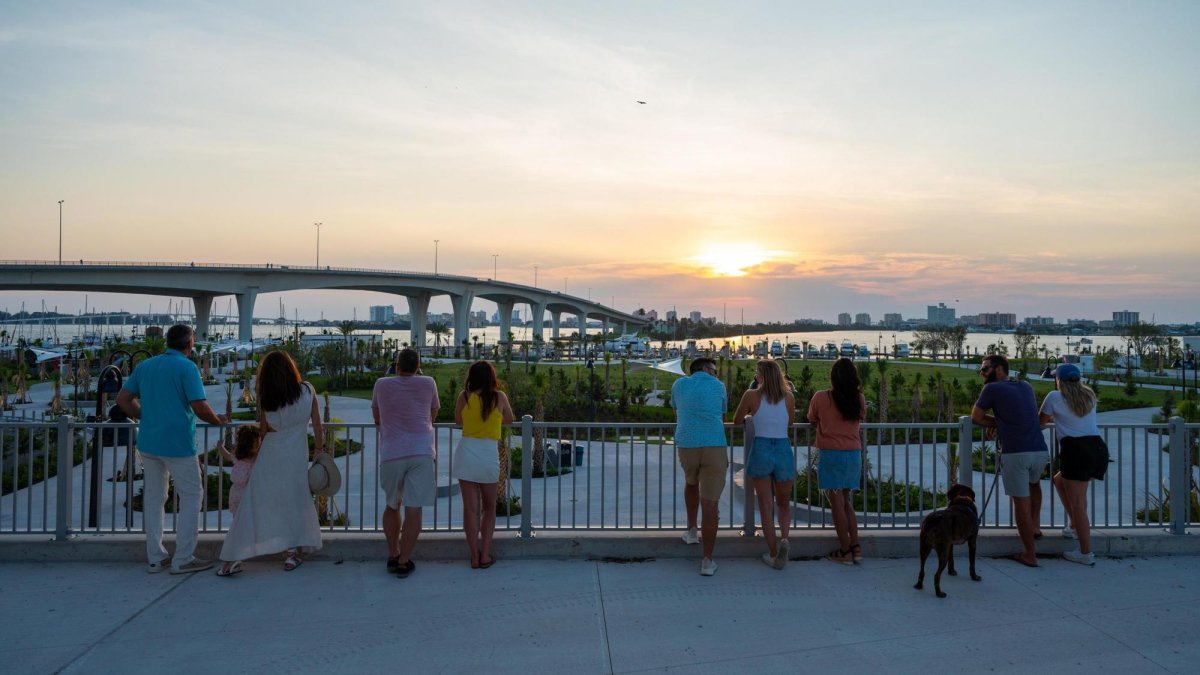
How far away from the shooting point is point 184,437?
Result: 6309mm

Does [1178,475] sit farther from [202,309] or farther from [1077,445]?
[202,309]

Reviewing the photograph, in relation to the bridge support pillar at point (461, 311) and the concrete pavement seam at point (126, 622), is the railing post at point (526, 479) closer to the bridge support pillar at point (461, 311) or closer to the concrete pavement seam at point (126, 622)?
the concrete pavement seam at point (126, 622)

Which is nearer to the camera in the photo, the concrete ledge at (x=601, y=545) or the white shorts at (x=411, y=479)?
the white shorts at (x=411, y=479)

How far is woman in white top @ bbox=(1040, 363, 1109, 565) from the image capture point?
6750mm

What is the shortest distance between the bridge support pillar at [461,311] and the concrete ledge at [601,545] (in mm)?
83469

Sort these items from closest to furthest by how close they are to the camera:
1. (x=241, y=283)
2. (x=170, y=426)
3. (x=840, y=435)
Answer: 1. (x=170, y=426)
2. (x=840, y=435)
3. (x=241, y=283)

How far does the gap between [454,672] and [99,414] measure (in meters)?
6.51

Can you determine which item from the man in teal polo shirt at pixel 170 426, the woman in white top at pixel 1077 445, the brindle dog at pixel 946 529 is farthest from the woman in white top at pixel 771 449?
the man in teal polo shirt at pixel 170 426

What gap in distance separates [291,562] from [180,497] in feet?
3.42

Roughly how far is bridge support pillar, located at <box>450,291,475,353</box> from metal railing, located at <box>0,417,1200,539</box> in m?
70.6

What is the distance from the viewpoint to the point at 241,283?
65688mm

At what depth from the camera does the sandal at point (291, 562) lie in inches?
261

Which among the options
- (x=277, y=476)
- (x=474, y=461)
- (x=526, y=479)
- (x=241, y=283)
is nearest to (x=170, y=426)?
(x=277, y=476)

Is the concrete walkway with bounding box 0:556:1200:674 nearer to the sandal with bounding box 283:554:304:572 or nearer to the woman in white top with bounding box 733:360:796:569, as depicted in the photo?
the sandal with bounding box 283:554:304:572
